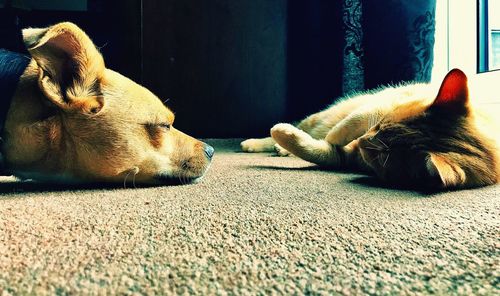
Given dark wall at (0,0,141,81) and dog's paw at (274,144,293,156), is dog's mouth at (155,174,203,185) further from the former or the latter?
dark wall at (0,0,141,81)

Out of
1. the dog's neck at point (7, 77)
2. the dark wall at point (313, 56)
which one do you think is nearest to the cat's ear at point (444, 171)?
the dog's neck at point (7, 77)

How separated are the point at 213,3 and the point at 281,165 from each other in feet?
6.59

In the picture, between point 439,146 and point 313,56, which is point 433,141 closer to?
point 439,146

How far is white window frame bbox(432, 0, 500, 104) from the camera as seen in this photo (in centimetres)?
248

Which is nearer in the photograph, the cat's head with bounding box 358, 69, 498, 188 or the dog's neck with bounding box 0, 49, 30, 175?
the dog's neck with bounding box 0, 49, 30, 175

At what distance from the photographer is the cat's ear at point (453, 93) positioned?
124cm

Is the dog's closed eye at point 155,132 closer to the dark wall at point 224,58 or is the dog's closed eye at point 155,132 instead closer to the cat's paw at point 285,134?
the cat's paw at point 285,134

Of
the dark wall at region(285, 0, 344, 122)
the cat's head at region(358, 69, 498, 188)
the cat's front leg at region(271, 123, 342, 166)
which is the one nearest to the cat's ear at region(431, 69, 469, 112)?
the cat's head at region(358, 69, 498, 188)

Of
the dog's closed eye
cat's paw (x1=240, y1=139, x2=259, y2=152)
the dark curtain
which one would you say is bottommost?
cat's paw (x1=240, y1=139, x2=259, y2=152)

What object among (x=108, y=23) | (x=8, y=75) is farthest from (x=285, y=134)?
(x=108, y=23)

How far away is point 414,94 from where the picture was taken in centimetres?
179

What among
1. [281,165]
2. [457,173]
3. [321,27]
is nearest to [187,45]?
[321,27]

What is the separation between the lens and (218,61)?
11.1 feet

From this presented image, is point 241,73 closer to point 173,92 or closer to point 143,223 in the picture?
point 173,92
